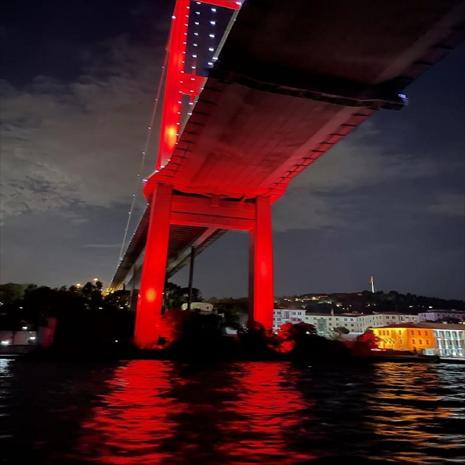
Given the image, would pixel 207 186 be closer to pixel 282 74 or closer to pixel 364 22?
pixel 282 74

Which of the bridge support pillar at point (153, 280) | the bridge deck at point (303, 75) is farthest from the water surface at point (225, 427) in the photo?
the bridge support pillar at point (153, 280)

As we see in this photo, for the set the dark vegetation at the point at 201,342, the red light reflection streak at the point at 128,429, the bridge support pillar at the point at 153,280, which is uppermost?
the bridge support pillar at the point at 153,280

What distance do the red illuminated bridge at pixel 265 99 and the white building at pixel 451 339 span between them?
40.8 metres

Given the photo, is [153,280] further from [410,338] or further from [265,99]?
[410,338]

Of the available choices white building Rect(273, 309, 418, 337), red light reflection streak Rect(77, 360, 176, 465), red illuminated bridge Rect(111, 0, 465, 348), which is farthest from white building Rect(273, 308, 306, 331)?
red light reflection streak Rect(77, 360, 176, 465)

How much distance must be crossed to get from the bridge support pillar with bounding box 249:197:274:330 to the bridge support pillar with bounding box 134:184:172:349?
5.00 m

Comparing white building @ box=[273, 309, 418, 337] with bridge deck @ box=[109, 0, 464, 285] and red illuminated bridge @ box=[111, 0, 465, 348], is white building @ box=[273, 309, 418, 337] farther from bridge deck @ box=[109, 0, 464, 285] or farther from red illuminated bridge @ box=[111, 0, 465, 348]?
bridge deck @ box=[109, 0, 464, 285]

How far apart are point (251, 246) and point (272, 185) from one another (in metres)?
4.07

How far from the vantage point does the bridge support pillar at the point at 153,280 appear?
A: 22.1 meters

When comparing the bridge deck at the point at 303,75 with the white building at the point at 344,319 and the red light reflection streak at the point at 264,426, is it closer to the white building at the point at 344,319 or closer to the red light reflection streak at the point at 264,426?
the red light reflection streak at the point at 264,426

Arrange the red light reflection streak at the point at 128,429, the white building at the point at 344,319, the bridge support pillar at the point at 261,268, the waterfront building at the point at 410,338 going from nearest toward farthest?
the red light reflection streak at the point at 128,429
the bridge support pillar at the point at 261,268
the waterfront building at the point at 410,338
the white building at the point at 344,319

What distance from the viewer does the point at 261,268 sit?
80.3 feet

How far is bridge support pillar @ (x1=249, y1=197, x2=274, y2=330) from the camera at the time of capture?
2384 centimetres

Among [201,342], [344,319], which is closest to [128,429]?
[201,342]
